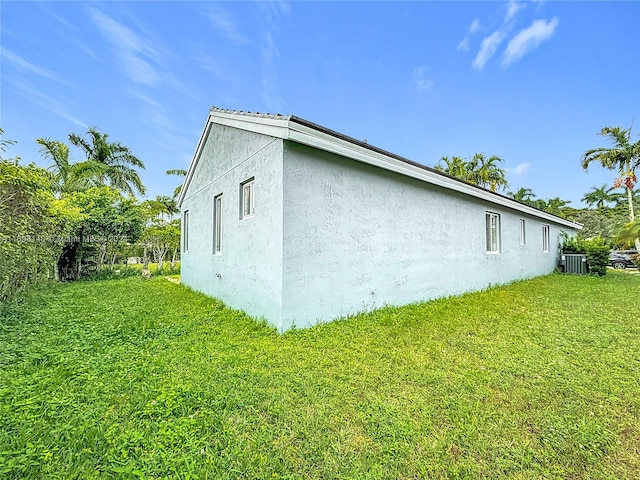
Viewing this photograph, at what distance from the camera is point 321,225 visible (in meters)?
5.41

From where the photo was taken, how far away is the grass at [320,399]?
84.5 inches

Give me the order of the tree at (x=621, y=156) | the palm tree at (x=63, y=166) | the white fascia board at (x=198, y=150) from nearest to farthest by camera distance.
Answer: the white fascia board at (x=198, y=150) → the palm tree at (x=63, y=166) → the tree at (x=621, y=156)

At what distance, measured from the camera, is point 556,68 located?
41.0 ft

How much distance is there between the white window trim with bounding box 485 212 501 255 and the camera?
10.2m

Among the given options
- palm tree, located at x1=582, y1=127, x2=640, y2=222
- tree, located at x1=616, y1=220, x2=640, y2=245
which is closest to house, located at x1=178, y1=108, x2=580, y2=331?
tree, located at x1=616, y1=220, x2=640, y2=245

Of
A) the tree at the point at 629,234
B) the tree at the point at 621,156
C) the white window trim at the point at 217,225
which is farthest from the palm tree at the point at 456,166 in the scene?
the white window trim at the point at 217,225

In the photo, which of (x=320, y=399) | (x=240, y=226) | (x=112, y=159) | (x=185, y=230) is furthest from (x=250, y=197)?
(x=112, y=159)

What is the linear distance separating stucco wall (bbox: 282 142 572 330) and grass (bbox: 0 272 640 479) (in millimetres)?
705

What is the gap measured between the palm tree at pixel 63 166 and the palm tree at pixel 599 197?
164 feet

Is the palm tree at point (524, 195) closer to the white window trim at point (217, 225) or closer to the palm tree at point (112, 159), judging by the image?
the white window trim at point (217, 225)

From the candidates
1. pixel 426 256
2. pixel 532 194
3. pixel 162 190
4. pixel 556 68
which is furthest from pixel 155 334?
pixel 532 194

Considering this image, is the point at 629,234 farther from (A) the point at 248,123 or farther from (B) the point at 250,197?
(A) the point at 248,123

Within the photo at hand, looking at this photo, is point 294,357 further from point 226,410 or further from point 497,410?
point 497,410

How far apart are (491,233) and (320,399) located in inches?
389
